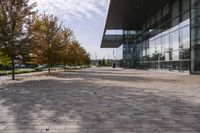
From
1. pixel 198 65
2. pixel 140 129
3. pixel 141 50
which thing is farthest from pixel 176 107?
pixel 141 50

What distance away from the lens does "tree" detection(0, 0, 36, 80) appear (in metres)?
21.8

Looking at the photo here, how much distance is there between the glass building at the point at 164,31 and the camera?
2909 centimetres

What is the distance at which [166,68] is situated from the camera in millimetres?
37375

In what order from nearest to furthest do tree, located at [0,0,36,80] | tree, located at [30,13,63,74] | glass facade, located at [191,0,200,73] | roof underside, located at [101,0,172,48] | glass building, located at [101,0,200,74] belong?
1. tree, located at [0,0,36,80]
2. glass facade, located at [191,0,200,73]
3. glass building, located at [101,0,200,74]
4. tree, located at [30,13,63,74]
5. roof underside, located at [101,0,172,48]

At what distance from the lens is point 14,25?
22.7 meters

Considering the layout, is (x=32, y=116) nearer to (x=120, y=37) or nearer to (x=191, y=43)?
(x=191, y=43)

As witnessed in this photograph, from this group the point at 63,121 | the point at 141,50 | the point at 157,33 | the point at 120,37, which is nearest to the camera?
the point at 63,121

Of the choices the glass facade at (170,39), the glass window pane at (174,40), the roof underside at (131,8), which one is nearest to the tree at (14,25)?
the roof underside at (131,8)

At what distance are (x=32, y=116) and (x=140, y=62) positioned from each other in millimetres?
48140

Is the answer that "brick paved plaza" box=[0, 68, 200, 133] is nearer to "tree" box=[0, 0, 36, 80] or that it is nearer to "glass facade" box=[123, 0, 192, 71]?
"tree" box=[0, 0, 36, 80]

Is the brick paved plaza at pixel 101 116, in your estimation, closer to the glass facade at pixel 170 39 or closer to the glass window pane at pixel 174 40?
the glass facade at pixel 170 39

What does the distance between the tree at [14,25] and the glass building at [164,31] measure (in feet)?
46.2

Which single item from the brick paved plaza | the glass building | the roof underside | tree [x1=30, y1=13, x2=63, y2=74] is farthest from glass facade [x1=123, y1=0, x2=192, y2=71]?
the brick paved plaza

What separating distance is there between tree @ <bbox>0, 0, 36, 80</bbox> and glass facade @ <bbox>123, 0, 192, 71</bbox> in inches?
601
